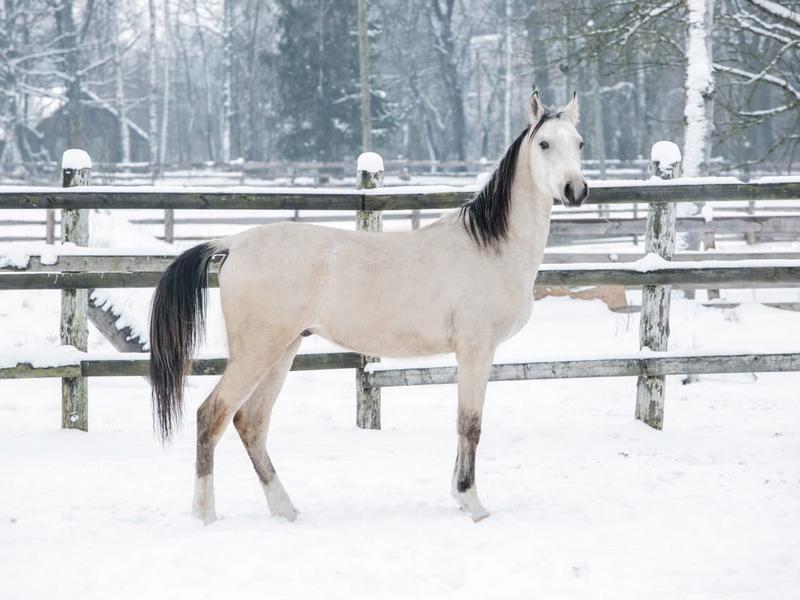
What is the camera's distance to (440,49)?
3456 cm

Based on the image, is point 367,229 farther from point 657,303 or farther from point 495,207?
point 657,303

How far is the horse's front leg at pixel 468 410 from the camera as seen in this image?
4.23 meters

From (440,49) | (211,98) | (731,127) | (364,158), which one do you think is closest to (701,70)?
(731,127)

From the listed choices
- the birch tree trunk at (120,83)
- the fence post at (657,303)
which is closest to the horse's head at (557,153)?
the fence post at (657,303)

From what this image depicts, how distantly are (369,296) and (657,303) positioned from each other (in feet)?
7.90

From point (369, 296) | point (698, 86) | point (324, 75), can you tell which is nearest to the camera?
point (369, 296)

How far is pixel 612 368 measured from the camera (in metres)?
5.73

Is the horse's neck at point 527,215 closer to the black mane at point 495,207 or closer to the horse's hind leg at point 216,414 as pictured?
the black mane at point 495,207

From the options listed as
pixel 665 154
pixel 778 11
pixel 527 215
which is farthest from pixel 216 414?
pixel 778 11

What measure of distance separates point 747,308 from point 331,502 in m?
7.15

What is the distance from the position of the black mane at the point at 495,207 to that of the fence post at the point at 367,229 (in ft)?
4.41

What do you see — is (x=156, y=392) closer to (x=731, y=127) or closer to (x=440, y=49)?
(x=731, y=127)

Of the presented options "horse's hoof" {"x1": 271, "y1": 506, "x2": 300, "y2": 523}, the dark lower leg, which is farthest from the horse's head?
"horse's hoof" {"x1": 271, "y1": 506, "x2": 300, "y2": 523}

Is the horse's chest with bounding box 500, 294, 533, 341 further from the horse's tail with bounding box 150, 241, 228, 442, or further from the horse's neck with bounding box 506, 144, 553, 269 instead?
the horse's tail with bounding box 150, 241, 228, 442
